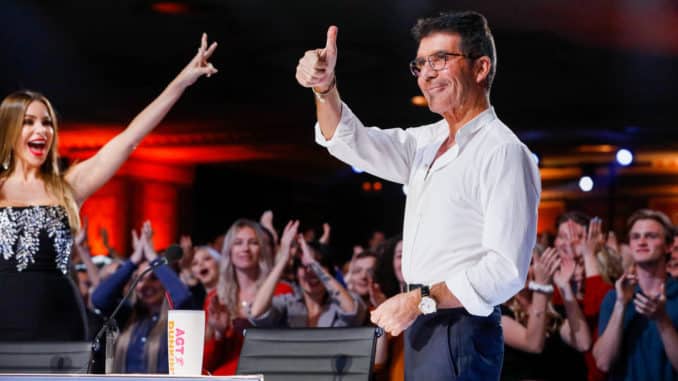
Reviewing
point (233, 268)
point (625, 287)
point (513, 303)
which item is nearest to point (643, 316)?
point (625, 287)

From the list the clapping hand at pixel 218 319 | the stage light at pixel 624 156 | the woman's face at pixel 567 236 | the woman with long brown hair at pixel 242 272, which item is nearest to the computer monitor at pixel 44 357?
the clapping hand at pixel 218 319

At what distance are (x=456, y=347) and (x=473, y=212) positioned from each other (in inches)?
11.0

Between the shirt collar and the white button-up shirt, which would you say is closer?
the white button-up shirt

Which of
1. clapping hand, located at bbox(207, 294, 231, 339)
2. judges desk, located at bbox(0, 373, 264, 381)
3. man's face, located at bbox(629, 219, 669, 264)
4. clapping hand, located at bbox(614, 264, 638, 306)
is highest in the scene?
man's face, located at bbox(629, 219, 669, 264)

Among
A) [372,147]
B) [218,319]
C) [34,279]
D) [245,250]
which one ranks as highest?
[372,147]

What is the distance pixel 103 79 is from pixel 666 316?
5679 millimetres

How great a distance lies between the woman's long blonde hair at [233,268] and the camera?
4.98 metres

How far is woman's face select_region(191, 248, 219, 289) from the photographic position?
5648 mm

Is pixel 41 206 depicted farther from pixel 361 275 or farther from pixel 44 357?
pixel 361 275

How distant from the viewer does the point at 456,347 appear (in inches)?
73.9

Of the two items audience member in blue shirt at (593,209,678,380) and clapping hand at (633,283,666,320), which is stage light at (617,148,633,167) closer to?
audience member in blue shirt at (593,209,678,380)

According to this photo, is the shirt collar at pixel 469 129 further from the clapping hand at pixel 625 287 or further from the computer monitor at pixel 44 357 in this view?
the clapping hand at pixel 625 287

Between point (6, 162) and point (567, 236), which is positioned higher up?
point (6, 162)

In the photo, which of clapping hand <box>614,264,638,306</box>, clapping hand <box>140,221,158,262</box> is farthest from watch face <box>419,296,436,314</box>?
clapping hand <box>140,221,158,262</box>
